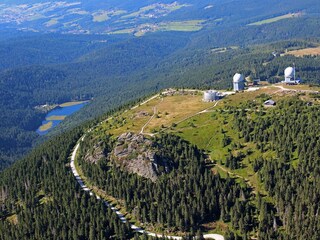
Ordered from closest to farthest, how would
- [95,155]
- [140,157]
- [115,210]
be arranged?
[115,210], [140,157], [95,155]

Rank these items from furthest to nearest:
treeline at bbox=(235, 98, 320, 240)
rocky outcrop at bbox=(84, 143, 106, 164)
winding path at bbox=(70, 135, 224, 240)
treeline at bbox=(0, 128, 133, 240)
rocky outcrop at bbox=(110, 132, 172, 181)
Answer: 1. rocky outcrop at bbox=(84, 143, 106, 164)
2. rocky outcrop at bbox=(110, 132, 172, 181)
3. treeline at bbox=(0, 128, 133, 240)
4. winding path at bbox=(70, 135, 224, 240)
5. treeline at bbox=(235, 98, 320, 240)

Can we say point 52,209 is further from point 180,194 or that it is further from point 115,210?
point 180,194

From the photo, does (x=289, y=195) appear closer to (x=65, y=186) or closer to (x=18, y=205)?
(x=65, y=186)

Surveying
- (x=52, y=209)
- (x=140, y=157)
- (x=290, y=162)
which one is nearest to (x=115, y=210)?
(x=52, y=209)

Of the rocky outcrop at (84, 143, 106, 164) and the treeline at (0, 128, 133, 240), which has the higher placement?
the rocky outcrop at (84, 143, 106, 164)

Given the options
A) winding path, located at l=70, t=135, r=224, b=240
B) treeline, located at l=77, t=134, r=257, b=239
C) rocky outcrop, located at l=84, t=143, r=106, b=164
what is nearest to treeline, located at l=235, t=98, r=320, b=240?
treeline, located at l=77, t=134, r=257, b=239

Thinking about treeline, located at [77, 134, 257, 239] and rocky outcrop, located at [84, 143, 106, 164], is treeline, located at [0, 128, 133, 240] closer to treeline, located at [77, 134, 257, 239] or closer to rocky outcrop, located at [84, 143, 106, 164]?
treeline, located at [77, 134, 257, 239]
